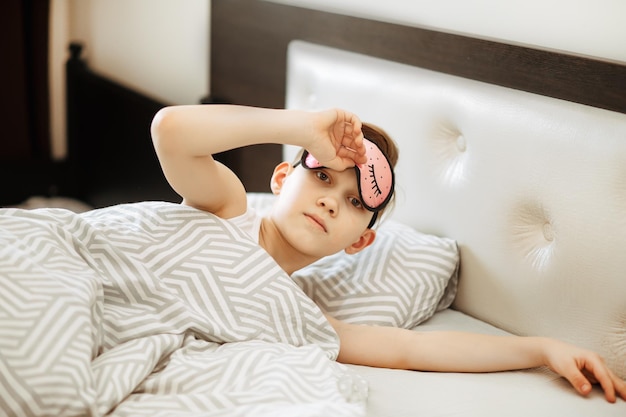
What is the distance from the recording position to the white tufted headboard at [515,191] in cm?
117

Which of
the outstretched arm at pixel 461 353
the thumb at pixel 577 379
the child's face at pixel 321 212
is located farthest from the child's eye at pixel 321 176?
the thumb at pixel 577 379

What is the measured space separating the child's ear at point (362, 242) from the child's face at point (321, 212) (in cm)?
7

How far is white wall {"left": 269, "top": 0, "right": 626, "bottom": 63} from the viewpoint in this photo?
1.25m

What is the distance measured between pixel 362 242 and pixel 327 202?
171 mm

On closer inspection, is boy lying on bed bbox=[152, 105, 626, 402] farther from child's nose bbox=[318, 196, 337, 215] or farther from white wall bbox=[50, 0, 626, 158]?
white wall bbox=[50, 0, 626, 158]

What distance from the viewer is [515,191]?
4.25ft

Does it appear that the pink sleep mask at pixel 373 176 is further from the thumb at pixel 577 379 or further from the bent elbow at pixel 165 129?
the thumb at pixel 577 379

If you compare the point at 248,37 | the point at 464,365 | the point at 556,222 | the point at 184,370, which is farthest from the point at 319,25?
the point at 184,370

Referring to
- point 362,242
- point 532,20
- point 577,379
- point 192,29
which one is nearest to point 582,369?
point 577,379

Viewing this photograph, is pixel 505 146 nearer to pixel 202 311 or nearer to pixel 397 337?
pixel 397 337

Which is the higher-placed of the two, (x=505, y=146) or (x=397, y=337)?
(x=505, y=146)

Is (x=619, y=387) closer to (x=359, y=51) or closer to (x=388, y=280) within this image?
(x=388, y=280)

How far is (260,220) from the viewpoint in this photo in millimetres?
1304

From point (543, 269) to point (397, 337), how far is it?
0.27 meters
